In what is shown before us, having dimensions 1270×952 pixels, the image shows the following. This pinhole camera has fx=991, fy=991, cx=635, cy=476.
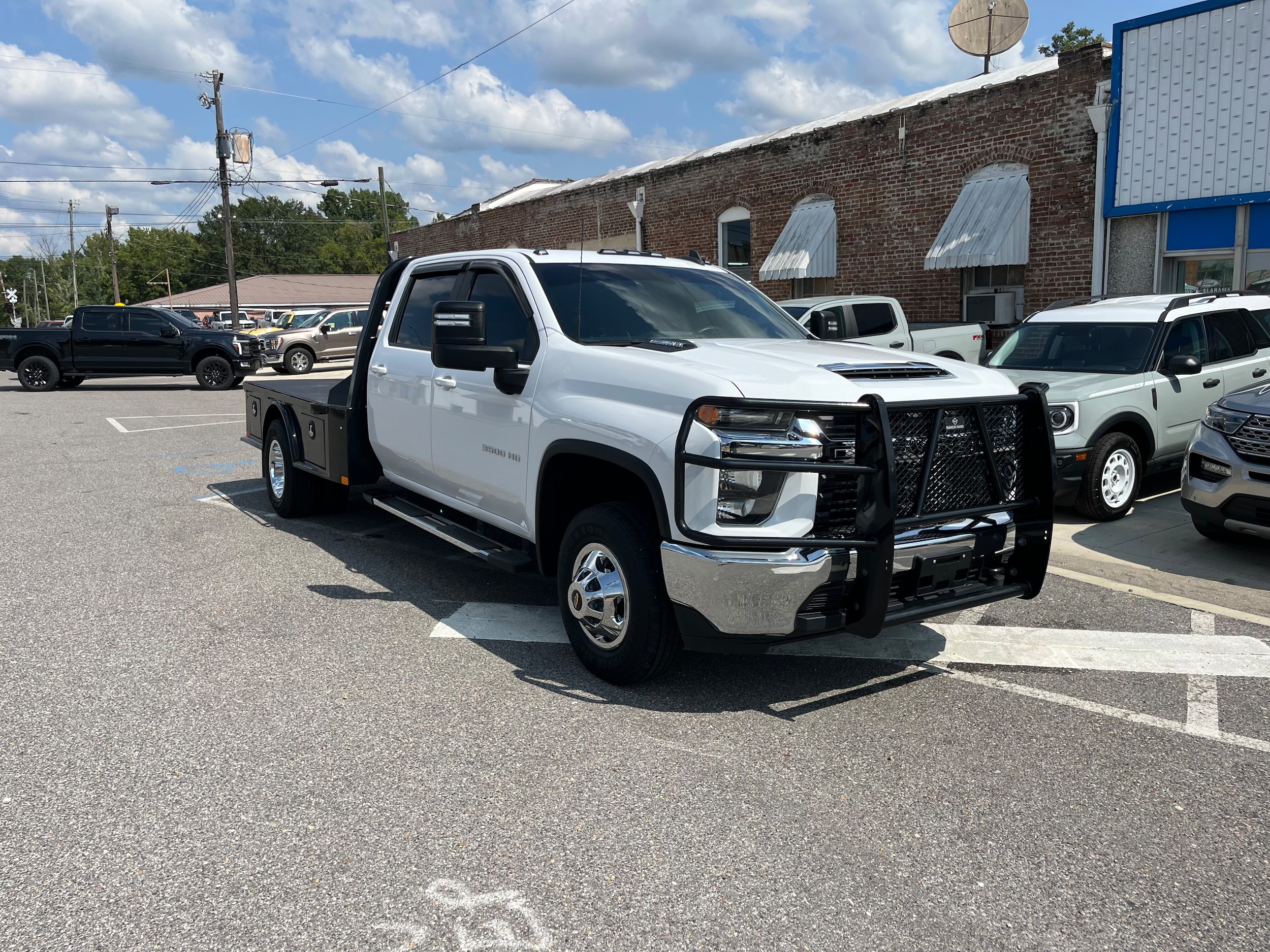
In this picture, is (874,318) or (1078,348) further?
(874,318)

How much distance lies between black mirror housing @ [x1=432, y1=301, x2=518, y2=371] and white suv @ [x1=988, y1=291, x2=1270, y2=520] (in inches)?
188

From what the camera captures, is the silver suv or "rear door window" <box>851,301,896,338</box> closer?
the silver suv

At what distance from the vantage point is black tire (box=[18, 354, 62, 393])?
22.4m

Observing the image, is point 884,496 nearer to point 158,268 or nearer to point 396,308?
point 396,308

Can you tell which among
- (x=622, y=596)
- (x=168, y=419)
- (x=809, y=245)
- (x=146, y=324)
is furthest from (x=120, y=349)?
(x=622, y=596)

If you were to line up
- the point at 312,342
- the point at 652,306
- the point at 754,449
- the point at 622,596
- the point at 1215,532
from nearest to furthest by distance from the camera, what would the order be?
the point at 754,449 → the point at 622,596 → the point at 652,306 → the point at 1215,532 → the point at 312,342

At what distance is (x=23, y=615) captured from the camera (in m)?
Result: 5.64

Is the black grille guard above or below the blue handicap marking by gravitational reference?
above

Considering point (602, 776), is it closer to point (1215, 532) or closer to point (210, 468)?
point (1215, 532)

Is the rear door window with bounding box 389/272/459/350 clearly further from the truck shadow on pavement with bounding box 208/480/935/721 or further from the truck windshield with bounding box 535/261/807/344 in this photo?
the truck shadow on pavement with bounding box 208/480/935/721

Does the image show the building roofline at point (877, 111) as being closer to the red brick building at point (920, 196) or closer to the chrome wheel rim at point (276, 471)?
the red brick building at point (920, 196)

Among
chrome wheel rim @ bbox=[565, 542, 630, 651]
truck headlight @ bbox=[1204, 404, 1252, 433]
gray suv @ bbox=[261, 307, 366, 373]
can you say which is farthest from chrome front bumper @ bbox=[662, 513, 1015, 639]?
gray suv @ bbox=[261, 307, 366, 373]

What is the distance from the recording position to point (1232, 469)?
256 inches

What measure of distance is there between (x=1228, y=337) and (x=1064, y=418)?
266 centimetres
